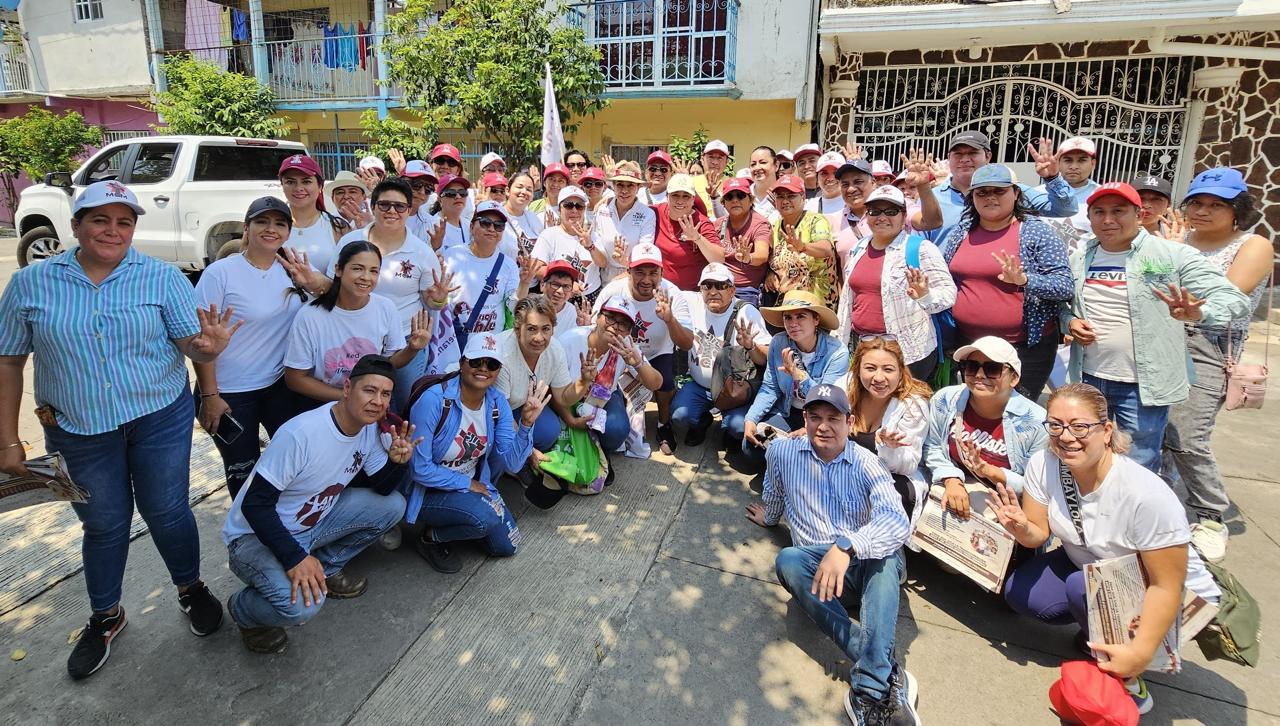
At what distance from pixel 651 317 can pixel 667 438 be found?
909 mm

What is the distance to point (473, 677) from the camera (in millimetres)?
2672

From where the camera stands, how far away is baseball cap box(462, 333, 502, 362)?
332 centimetres

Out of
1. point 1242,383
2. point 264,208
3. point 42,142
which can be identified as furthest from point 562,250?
point 42,142

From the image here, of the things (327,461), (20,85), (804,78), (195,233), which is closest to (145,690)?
(327,461)

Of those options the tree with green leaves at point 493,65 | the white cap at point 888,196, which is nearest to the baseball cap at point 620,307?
the white cap at point 888,196

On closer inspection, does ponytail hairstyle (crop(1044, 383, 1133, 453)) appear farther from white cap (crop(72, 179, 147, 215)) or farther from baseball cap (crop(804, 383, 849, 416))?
white cap (crop(72, 179, 147, 215))

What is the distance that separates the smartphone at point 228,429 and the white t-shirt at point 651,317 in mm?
2318

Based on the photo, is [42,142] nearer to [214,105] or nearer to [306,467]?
[214,105]

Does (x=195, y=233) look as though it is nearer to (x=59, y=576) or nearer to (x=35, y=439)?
(x=35, y=439)

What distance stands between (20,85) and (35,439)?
21.3m

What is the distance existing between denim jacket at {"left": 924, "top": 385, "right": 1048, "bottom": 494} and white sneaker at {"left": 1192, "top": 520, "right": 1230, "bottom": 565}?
1.33 meters

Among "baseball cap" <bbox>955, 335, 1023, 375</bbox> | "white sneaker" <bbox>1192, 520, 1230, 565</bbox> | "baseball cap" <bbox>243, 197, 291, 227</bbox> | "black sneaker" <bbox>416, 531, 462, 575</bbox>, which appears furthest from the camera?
"white sneaker" <bbox>1192, 520, 1230, 565</bbox>

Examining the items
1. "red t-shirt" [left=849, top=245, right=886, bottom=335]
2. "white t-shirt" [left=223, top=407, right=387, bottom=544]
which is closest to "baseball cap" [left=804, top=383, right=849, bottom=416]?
"red t-shirt" [left=849, top=245, right=886, bottom=335]

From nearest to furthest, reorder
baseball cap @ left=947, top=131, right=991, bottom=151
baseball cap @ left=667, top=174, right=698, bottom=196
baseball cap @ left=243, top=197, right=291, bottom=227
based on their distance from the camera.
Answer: baseball cap @ left=243, top=197, right=291, bottom=227 < baseball cap @ left=947, top=131, right=991, bottom=151 < baseball cap @ left=667, top=174, right=698, bottom=196
